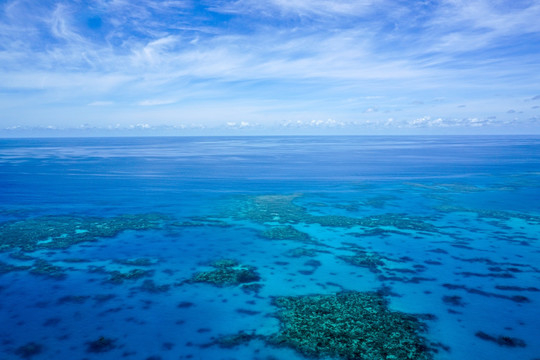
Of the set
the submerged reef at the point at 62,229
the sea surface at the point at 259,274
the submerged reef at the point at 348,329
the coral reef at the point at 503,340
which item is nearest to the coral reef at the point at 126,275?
the sea surface at the point at 259,274

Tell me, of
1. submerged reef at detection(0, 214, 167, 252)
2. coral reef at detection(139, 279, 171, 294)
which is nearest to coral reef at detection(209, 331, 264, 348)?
coral reef at detection(139, 279, 171, 294)

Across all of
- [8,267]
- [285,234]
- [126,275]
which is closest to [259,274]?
[285,234]

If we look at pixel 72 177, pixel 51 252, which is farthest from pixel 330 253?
pixel 72 177

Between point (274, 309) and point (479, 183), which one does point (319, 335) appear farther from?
point (479, 183)

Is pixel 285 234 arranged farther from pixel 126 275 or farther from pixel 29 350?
pixel 29 350

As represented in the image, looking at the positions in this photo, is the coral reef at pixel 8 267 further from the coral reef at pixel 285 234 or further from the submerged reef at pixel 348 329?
the coral reef at pixel 285 234

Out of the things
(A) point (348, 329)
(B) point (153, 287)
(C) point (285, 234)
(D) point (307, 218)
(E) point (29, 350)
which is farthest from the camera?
(D) point (307, 218)
